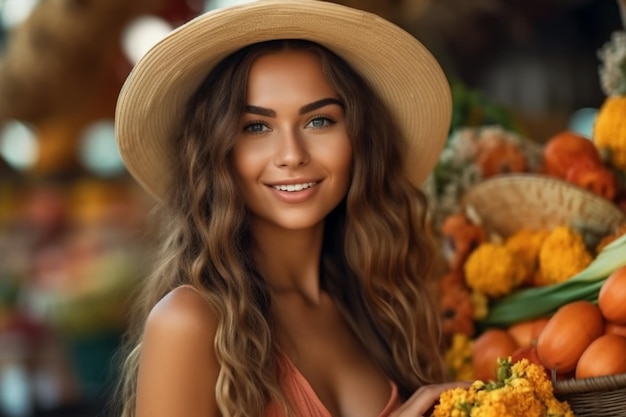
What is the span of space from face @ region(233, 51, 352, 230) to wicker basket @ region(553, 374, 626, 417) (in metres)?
0.61

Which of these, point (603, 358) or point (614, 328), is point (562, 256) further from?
point (603, 358)

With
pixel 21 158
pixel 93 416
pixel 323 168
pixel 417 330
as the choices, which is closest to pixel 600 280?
pixel 417 330

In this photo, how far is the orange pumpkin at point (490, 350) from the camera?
2.55 meters

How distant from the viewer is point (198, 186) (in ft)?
7.40

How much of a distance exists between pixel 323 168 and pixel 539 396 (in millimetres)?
643

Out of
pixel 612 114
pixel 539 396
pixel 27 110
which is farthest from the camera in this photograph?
pixel 27 110

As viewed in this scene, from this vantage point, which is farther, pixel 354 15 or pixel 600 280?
pixel 600 280

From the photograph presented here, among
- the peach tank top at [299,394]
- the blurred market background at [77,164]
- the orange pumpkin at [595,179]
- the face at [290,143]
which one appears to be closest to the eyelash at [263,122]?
the face at [290,143]

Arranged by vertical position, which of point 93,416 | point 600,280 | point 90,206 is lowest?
point 93,416

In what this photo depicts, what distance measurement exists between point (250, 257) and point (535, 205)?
2.83ft

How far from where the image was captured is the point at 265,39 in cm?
220

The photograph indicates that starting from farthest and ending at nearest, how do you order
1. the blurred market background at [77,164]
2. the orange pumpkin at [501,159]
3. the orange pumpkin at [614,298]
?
the blurred market background at [77,164] < the orange pumpkin at [501,159] < the orange pumpkin at [614,298]

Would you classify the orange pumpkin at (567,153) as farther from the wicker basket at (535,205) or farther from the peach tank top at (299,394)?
the peach tank top at (299,394)

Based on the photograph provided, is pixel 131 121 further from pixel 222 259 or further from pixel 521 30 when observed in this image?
pixel 521 30
